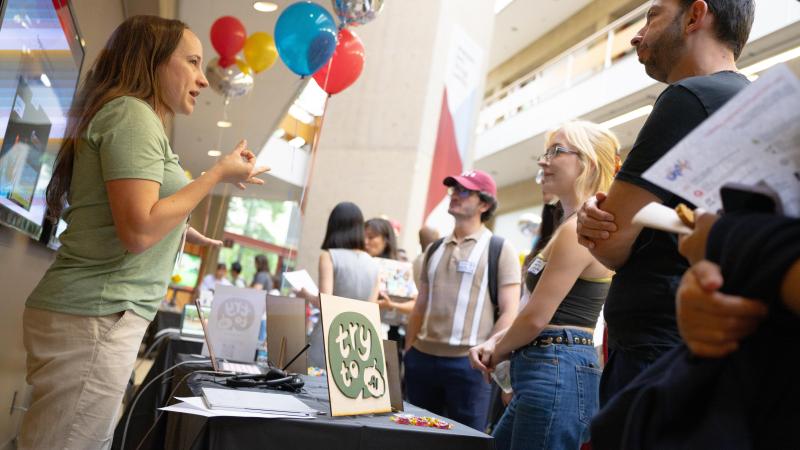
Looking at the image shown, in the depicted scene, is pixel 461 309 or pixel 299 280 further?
pixel 299 280

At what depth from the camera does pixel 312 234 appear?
351 inches

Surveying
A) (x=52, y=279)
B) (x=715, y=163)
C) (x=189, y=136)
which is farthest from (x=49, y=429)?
(x=189, y=136)

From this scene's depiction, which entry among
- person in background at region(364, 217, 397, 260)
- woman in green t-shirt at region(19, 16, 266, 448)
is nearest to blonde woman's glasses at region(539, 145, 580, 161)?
woman in green t-shirt at region(19, 16, 266, 448)

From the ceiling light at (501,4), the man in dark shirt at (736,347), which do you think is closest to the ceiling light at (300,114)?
the ceiling light at (501,4)

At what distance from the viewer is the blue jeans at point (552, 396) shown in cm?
174

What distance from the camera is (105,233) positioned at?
57.4 inches

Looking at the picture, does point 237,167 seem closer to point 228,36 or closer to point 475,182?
point 475,182

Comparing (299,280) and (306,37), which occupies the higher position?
(306,37)

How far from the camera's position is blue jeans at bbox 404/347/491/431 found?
8.68ft

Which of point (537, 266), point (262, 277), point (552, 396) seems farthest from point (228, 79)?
point (262, 277)

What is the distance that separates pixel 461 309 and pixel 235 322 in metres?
0.88

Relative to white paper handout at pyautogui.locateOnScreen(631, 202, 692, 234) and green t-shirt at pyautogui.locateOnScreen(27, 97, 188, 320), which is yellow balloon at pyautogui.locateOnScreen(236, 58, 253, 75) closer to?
green t-shirt at pyautogui.locateOnScreen(27, 97, 188, 320)

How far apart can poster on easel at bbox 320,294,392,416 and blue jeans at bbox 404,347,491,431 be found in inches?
40.5

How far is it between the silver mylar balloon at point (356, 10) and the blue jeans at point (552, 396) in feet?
9.67
